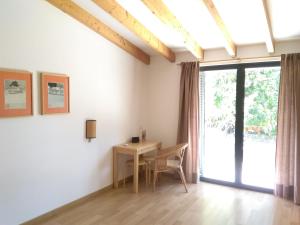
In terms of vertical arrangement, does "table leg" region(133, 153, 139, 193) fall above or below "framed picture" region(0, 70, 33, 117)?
below

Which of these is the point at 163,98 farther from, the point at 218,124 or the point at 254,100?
the point at 254,100

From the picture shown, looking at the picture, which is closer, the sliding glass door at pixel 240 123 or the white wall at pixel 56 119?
the white wall at pixel 56 119

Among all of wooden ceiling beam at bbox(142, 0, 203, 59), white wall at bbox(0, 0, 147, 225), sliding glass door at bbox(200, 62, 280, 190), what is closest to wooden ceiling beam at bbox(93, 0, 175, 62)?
wooden ceiling beam at bbox(142, 0, 203, 59)

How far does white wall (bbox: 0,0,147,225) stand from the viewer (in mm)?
2717

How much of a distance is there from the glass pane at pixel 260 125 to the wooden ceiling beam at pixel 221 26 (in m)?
0.47

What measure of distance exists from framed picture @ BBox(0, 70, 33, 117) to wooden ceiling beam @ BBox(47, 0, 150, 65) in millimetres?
958

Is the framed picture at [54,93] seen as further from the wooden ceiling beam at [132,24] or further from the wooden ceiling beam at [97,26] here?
the wooden ceiling beam at [132,24]

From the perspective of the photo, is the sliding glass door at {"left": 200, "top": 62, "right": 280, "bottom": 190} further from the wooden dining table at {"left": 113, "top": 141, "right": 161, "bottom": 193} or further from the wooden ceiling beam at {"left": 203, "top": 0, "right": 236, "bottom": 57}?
the wooden dining table at {"left": 113, "top": 141, "right": 161, "bottom": 193}

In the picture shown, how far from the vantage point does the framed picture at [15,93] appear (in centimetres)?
262

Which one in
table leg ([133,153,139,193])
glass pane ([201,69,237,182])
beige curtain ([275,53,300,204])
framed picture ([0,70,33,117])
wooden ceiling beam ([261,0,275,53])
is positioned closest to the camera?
framed picture ([0,70,33,117])

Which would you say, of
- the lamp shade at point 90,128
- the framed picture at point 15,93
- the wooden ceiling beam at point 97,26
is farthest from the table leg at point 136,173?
the wooden ceiling beam at point 97,26

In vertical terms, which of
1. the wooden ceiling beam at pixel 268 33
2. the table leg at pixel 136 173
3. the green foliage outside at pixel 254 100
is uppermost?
the wooden ceiling beam at pixel 268 33

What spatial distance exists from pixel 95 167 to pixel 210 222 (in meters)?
1.81

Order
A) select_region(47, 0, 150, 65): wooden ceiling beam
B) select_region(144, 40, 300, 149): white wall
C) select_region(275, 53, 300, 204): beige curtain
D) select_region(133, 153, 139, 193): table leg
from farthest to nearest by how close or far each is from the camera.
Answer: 1. select_region(144, 40, 300, 149): white wall
2. select_region(133, 153, 139, 193): table leg
3. select_region(275, 53, 300, 204): beige curtain
4. select_region(47, 0, 150, 65): wooden ceiling beam
